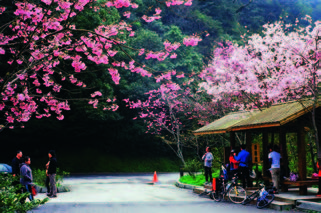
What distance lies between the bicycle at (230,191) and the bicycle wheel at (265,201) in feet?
4.39

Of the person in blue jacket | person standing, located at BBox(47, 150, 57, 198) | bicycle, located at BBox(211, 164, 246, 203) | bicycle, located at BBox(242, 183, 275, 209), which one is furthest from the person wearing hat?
person standing, located at BBox(47, 150, 57, 198)

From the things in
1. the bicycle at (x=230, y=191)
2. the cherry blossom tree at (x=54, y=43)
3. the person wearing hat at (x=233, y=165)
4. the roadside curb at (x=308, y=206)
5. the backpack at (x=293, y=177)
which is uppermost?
the cherry blossom tree at (x=54, y=43)

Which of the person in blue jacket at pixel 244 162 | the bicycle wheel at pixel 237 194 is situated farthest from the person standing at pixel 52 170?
the person in blue jacket at pixel 244 162

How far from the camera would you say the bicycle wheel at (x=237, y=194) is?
14523 millimetres

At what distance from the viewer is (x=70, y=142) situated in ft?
144

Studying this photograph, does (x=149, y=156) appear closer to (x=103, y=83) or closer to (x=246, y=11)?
(x=103, y=83)

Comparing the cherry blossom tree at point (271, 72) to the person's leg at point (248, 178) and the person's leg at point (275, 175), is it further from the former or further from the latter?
the person's leg at point (248, 178)

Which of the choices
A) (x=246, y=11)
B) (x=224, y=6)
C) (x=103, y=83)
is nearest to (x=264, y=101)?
(x=103, y=83)

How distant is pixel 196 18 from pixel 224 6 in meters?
6.23

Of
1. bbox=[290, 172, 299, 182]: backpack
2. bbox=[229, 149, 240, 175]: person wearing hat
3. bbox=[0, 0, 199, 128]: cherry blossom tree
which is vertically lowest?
bbox=[290, 172, 299, 182]: backpack

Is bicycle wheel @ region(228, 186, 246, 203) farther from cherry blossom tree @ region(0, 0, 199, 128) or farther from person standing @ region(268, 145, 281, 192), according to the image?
cherry blossom tree @ region(0, 0, 199, 128)

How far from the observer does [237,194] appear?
47.9 ft

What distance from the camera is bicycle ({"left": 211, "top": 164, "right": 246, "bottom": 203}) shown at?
1459 centimetres

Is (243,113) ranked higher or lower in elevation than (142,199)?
higher
